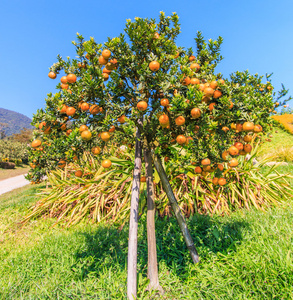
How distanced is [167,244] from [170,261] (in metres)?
0.26

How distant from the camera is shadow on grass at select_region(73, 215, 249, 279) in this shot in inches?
97.1

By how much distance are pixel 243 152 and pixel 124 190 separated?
2.72 meters

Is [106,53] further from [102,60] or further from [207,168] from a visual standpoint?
[207,168]

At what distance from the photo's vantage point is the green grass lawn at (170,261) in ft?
6.39

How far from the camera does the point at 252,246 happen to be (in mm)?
2340

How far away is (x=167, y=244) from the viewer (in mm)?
2820

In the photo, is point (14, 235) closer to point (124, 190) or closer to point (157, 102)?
point (124, 190)

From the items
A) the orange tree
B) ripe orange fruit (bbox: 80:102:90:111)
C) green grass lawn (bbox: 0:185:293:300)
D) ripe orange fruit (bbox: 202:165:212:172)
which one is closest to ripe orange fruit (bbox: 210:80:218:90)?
the orange tree

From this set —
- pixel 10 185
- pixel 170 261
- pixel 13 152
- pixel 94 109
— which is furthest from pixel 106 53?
pixel 13 152

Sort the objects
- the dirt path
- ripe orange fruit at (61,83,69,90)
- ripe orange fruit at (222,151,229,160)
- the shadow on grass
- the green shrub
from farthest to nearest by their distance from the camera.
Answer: the green shrub < the dirt path < the shadow on grass < ripe orange fruit at (61,83,69,90) < ripe orange fruit at (222,151,229,160)

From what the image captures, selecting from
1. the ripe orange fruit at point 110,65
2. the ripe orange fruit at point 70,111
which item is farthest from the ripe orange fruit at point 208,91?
the ripe orange fruit at point 70,111

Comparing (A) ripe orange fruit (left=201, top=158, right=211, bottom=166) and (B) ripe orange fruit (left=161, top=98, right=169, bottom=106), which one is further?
(A) ripe orange fruit (left=201, top=158, right=211, bottom=166)

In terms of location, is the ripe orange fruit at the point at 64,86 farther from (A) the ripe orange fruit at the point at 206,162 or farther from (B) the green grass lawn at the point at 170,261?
(B) the green grass lawn at the point at 170,261

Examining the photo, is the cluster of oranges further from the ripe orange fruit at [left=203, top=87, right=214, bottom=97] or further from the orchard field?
the ripe orange fruit at [left=203, top=87, right=214, bottom=97]
